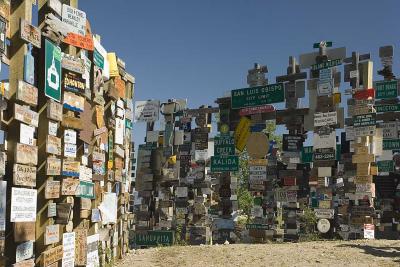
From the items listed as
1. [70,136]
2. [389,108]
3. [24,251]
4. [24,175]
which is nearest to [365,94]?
[389,108]

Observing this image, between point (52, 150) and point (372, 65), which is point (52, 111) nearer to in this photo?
point (52, 150)

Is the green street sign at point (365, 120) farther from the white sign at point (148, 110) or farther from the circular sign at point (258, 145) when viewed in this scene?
the white sign at point (148, 110)

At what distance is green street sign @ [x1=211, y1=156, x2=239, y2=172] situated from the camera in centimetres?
1590

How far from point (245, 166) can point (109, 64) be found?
78.0 ft

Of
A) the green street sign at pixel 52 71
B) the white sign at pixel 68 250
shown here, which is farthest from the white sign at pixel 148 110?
the green street sign at pixel 52 71

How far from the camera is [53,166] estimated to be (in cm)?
658

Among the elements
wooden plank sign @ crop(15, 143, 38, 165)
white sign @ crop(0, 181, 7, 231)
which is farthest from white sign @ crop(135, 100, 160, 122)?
white sign @ crop(0, 181, 7, 231)

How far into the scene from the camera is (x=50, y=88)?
6.53m

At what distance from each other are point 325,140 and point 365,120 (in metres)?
1.27

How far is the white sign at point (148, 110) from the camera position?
17.8m

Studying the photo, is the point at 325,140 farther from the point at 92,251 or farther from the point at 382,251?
the point at 92,251

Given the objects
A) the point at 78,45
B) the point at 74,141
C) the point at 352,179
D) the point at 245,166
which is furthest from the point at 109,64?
the point at 245,166

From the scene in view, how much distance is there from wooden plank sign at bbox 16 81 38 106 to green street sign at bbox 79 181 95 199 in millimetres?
1715

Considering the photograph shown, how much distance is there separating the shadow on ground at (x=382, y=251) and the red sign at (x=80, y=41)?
6949mm
